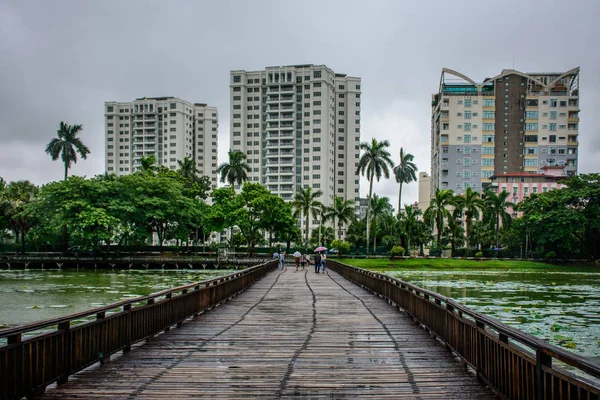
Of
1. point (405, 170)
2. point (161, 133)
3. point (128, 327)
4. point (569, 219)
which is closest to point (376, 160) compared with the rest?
point (405, 170)

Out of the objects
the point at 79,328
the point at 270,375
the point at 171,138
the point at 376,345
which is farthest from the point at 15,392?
the point at 171,138

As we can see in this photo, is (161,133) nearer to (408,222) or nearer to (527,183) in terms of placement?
(408,222)

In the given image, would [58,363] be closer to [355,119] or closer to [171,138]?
[355,119]

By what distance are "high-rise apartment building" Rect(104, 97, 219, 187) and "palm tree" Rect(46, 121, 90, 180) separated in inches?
2638

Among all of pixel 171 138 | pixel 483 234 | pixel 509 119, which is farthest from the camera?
pixel 171 138

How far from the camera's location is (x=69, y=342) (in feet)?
22.2

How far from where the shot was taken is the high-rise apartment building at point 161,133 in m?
142

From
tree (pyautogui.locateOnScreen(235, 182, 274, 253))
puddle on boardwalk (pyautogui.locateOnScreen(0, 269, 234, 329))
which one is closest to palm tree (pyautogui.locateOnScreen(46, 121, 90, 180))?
tree (pyautogui.locateOnScreen(235, 182, 274, 253))

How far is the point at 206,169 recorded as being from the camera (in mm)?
147250

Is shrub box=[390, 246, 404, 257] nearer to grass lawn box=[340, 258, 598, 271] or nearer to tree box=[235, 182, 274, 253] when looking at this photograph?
grass lawn box=[340, 258, 598, 271]

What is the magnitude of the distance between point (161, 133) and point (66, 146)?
7323cm

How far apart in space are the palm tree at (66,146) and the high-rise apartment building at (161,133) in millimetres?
66998

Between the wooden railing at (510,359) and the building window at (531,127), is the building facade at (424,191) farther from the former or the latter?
the wooden railing at (510,359)

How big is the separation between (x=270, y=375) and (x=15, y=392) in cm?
315
